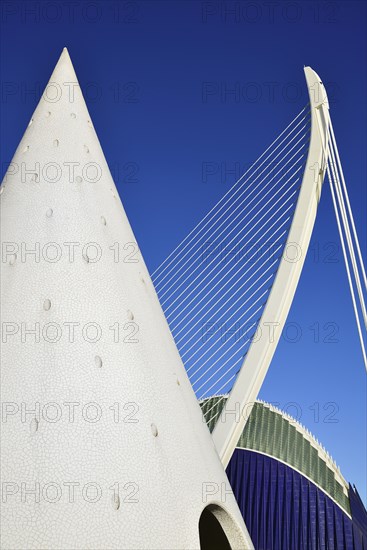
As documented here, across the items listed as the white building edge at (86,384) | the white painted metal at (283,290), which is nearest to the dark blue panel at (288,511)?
the white painted metal at (283,290)

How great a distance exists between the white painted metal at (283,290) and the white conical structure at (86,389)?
391 centimetres

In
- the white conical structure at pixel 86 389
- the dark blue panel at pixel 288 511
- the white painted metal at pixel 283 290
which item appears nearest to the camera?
the white conical structure at pixel 86 389

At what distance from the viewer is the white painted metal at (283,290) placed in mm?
12555

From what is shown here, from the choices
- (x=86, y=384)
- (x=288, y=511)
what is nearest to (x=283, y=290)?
(x=86, y=384)

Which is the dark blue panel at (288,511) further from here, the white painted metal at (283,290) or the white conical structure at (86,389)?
the white conical structure at (86,389)

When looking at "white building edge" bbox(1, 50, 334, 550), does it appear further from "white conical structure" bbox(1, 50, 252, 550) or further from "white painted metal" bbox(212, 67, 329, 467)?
"white painted metal" bbox(212, 67, 329, 467)

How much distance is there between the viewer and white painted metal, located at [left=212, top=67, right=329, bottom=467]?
1255 centimetres

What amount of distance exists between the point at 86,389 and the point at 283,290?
21.9 feet

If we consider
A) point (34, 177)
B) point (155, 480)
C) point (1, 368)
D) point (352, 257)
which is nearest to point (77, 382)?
point (1, 368)

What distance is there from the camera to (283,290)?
518 inches

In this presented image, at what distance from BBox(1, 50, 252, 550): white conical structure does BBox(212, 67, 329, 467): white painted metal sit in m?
3.91

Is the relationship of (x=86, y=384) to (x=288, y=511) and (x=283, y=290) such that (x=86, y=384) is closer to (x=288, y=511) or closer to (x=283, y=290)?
(x=283, y=290)

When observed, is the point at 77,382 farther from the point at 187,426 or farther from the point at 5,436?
the point at 187,426

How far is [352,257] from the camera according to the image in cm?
1294
